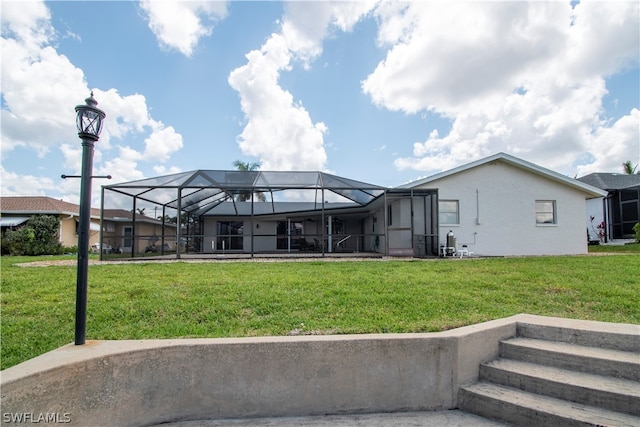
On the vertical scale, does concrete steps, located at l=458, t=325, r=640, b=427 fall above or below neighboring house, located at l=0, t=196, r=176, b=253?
below

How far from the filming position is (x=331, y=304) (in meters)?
4.50

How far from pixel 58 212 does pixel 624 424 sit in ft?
77.9

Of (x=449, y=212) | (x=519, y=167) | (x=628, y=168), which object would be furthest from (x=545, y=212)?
(x=628, y=168)

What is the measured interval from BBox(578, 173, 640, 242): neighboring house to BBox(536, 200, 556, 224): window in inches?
333

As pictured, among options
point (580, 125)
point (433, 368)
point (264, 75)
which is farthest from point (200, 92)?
point (580, 125)

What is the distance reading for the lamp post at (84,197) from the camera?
3.03 m

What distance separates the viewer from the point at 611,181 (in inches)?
803

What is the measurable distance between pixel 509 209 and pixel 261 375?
1341 centimetres

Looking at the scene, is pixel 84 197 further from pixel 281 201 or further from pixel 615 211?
pixel 615 211

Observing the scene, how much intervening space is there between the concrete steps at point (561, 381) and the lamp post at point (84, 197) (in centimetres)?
365

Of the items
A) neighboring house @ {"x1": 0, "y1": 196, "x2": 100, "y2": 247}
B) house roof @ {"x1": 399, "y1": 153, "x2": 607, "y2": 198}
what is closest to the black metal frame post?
house roof @ {"x1": 399, "y1": 153, "x2": 607, "y2": 198}

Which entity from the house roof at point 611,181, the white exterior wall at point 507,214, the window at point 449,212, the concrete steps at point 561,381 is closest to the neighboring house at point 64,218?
the window at point 449,212

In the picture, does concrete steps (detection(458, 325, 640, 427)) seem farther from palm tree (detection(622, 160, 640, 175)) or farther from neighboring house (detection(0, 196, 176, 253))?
palm tree (detection(622, 160, 640, 175))
